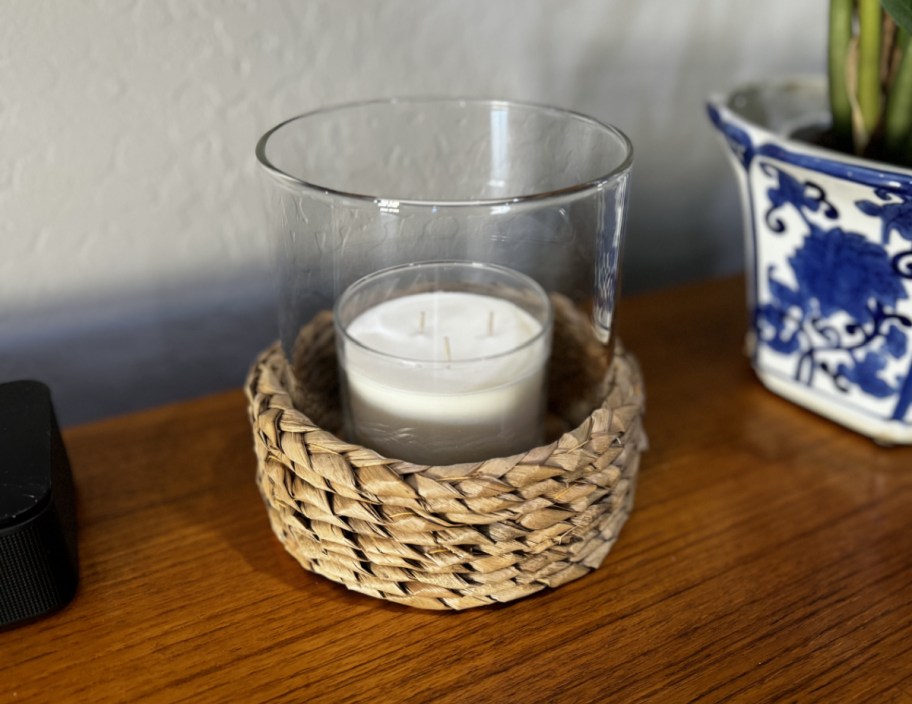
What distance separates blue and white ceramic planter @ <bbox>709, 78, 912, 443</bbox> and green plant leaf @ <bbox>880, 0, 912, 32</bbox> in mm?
65

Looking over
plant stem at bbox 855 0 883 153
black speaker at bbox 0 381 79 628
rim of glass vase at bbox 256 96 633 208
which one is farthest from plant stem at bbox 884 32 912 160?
black speaker at bbox 0 381 79 628

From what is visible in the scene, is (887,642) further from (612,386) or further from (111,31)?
(111,31)

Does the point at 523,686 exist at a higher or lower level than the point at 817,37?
lower

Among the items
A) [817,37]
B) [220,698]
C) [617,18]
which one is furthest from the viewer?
[817,37]

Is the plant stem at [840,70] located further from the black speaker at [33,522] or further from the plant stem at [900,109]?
the black speaker at [33,522]

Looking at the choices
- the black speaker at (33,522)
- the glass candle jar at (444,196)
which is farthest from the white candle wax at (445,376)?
the black speaker at (33,522)

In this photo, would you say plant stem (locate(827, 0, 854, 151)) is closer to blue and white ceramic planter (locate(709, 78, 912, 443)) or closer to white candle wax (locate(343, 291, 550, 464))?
blue and white ceramic planter (locate(709, 78, 912, 443))

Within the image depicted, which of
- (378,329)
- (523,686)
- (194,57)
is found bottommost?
(523,686)

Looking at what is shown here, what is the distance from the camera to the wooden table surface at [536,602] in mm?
352

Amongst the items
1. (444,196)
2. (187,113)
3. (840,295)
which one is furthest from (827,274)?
(187,113)

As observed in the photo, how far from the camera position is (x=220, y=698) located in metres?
0.34

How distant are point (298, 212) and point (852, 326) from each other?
0.31m

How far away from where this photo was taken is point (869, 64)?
462mm

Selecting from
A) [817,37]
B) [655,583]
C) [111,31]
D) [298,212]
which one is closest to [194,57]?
[111,31]
